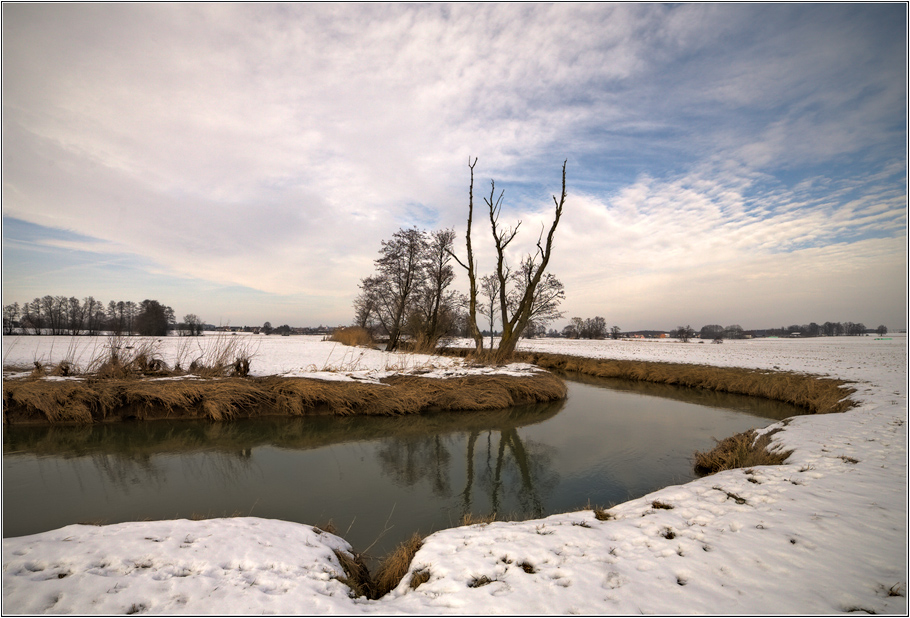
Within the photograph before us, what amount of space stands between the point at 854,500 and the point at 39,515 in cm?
867

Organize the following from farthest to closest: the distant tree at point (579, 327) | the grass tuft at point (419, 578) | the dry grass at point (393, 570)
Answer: the distant tree at point (579, 327)
the dry grass at point (393, 570)
the grass tuft at point (419, 578)

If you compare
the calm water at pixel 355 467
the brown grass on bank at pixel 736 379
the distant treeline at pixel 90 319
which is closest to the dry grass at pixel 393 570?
the calm water at pixel 355 467

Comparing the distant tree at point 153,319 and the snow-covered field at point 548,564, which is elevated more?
the distant tree at point 153,319

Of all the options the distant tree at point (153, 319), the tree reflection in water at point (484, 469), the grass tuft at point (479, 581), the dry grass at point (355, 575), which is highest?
the distant tree at point (153, 319)

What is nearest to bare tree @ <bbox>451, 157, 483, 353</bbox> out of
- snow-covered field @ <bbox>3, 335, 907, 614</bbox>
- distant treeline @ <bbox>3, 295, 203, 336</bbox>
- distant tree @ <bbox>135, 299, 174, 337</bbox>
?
snow-covered field @ <bbox>3, 335, 907, 614</bbox>

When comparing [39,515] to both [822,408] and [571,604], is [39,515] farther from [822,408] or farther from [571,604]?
[822,408]

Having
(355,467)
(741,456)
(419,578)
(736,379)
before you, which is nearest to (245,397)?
(355,467)

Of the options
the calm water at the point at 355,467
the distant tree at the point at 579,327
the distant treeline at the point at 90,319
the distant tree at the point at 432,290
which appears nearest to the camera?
the calm water at the point at 355,467

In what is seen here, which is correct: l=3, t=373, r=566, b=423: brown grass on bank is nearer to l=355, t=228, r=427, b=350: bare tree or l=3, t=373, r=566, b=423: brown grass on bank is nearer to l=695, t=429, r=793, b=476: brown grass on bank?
l=695, t=429, r=793, b=476: brown grass on bank

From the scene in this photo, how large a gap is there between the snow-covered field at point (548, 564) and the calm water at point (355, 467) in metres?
1.37

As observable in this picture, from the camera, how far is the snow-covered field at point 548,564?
2.31 meters

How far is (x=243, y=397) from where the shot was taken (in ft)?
31.8

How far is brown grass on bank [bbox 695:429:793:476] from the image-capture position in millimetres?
5332

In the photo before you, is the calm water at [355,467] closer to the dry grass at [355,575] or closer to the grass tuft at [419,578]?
the dry grass at [355,575]
